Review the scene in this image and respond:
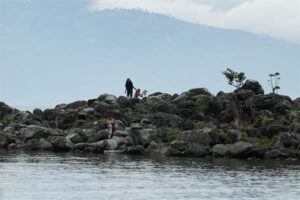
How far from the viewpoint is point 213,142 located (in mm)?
66750

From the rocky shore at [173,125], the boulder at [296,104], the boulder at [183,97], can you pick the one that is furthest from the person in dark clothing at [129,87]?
the boulder at [296,104]

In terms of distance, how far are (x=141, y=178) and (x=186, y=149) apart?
19441mm

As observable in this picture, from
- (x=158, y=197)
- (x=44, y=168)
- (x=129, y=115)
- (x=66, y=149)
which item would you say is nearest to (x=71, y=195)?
(x=158, y=197)

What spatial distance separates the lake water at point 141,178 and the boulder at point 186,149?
2.47m

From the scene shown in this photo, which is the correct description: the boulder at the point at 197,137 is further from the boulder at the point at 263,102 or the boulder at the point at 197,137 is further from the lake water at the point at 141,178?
the boulder at the point at 263,102

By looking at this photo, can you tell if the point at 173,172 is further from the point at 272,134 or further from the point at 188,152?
the point at 272,134

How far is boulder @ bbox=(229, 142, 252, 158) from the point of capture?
2461 inches

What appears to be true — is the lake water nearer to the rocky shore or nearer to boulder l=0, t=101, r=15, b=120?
the rocky shore

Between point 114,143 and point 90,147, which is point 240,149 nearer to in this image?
point 114,143

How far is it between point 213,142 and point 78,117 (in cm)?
2007

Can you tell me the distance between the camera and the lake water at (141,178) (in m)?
37.8

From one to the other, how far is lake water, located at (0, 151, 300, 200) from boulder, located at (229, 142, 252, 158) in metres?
2.32

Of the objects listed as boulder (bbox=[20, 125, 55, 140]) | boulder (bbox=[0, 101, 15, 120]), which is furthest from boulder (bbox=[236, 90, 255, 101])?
boulder (bbox=[0, 101, 15, 120])

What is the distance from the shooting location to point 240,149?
62500 mm
